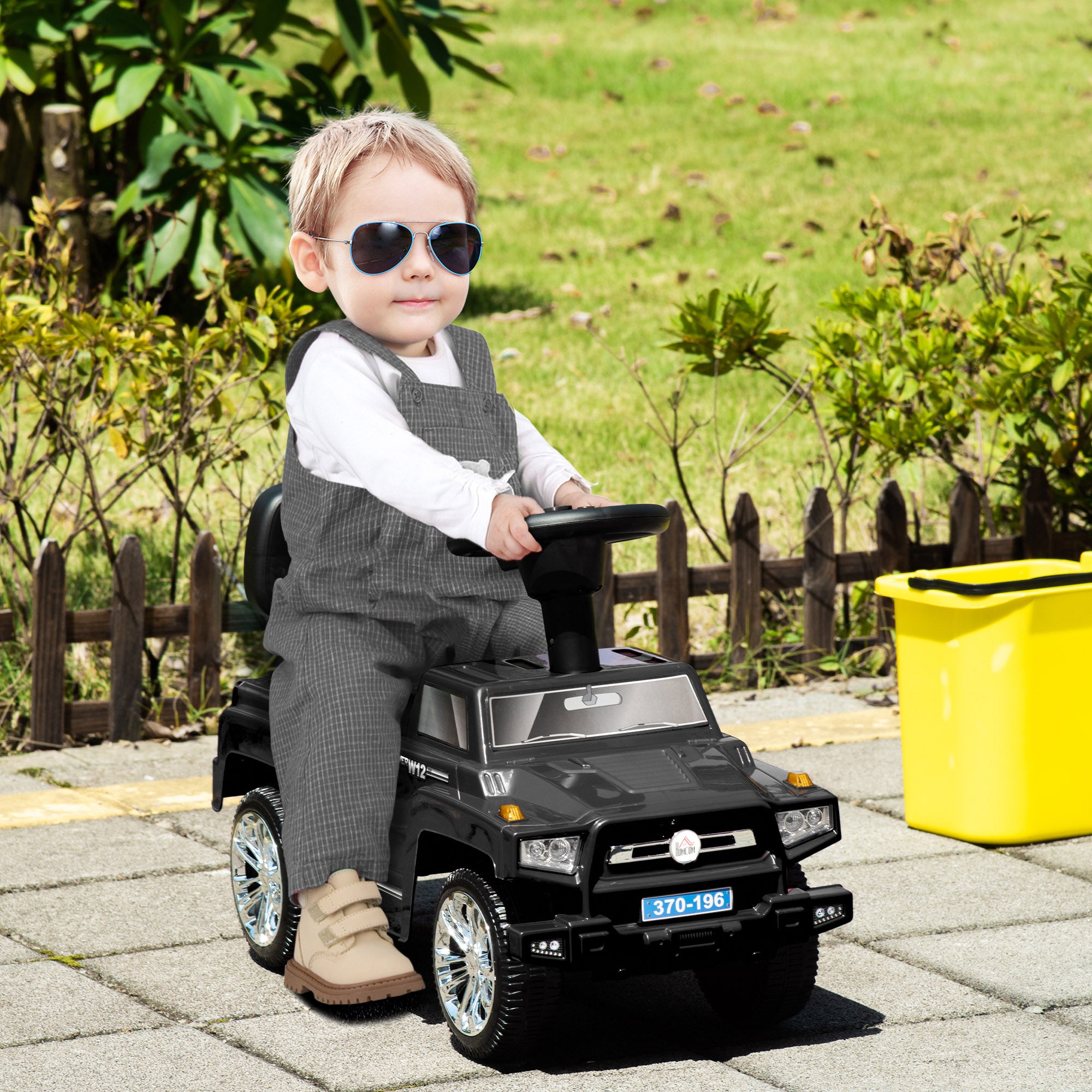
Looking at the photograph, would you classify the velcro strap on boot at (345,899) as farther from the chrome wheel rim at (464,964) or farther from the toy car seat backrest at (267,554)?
the toy car seat backrest at (267,554)

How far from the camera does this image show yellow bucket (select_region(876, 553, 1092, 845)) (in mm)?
4988

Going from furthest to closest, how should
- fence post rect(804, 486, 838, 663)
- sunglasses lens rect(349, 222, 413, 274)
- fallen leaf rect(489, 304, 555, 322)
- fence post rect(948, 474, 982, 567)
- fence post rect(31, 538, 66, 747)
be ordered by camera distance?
1. fallen leaf rect(489, 304, 555, 322)
2. fence post rect(948, 474, 982, 567)
3. fence post rect(804, 486, 838, 663)
4. fence post rect(31, 538, 66, 747)
5. sunglasses lens rect(349, 222, 413, 274)

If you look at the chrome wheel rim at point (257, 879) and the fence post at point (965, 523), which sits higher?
the fence post at point (965, 523)

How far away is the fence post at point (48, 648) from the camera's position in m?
6.11

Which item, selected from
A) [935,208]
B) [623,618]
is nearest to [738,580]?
[623,618]

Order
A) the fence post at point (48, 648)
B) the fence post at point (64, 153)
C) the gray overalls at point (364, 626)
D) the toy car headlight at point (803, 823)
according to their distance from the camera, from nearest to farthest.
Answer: the toy car headlight at point (803, 823) → the gray overalls at point (364, 626) → the fence post at point (48, 648) → the fence post at point (64, 153)

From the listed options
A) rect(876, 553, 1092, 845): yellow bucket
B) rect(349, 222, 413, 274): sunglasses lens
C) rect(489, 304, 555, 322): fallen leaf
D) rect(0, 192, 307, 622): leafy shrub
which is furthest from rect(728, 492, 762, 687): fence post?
rect(489, 304, 555, 322): fallen leaf

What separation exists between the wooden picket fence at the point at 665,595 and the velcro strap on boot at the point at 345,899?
2.78m

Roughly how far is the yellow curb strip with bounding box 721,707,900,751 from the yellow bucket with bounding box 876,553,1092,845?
3.34 feet

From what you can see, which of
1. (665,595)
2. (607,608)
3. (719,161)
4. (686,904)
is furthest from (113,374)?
(719,161)

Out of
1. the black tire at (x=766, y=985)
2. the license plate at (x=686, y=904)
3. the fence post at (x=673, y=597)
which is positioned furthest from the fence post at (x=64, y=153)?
the license plate at (x=686, y=904)

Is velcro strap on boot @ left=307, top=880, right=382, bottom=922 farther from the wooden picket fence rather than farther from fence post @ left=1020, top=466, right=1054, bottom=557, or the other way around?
fence post @ left=1020, top=466, right=1054, bottom=557

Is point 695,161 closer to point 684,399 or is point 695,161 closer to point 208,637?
point 684,399

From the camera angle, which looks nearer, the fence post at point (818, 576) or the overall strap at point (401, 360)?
the overall strap at point (401, 360)
